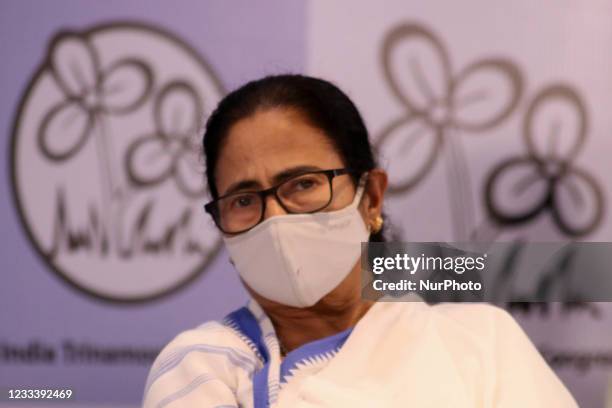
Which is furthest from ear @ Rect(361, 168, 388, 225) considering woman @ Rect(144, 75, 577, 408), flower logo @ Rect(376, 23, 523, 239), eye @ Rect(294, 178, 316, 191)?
flower logo @ Rect(376, 23, 523, 239)

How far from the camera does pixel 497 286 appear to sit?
1390 millimetres

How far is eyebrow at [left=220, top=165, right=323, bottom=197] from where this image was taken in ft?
3.44

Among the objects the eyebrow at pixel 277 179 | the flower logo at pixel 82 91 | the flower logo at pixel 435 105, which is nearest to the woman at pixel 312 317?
the eyebrow at pixel 277 179

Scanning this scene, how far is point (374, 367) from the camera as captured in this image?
1036 millimetres

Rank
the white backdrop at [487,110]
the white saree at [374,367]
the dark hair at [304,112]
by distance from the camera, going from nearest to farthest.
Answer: the white saree at [374,367] < the dark hair at [304,112] < the white backdrop at [487,110]

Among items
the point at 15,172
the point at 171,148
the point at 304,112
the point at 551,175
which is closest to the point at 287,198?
the point at 304,112

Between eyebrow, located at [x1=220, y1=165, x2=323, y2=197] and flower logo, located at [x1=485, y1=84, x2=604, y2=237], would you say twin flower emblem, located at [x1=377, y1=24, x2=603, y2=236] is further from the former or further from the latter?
eyebrow, located at [x1=220, y1=165, x2=323, y2=197]

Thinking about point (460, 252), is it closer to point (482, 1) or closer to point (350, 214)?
point (350, 214)

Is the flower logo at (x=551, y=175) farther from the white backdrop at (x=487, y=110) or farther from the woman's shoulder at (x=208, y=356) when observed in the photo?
the woman's shoulder at (x=208, y=356)

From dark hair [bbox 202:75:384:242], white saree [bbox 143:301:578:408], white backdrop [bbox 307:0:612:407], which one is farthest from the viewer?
white backdrop [bbox 307:0:612:407]

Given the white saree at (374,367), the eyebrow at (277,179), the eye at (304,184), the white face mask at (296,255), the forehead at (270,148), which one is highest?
the forehead at (270,148)

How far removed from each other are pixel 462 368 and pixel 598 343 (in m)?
0.56

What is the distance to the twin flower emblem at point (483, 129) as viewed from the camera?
4.89ft

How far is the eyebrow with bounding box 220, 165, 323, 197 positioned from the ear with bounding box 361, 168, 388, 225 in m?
0.12
